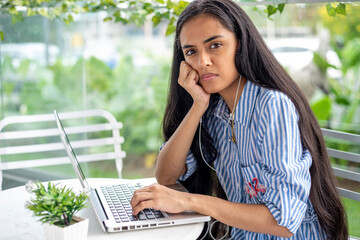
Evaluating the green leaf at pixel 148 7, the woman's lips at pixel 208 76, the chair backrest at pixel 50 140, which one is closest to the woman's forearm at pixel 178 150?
the woman's lips at pixel 208 76

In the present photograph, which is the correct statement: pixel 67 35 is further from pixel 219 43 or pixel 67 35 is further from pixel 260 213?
pixel 260 213

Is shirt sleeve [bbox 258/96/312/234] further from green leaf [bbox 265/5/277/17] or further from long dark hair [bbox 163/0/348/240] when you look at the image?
green leaf [bbox 265/5/277/17]

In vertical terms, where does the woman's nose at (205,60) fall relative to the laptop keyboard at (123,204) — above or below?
above

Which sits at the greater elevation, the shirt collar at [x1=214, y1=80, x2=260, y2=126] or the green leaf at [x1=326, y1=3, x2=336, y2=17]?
the green leaf at [x1=326, y1=3, x2=336, y2=17]

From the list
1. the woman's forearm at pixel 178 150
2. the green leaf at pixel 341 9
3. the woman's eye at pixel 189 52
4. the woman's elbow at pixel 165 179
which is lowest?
the woman's elbow at pixel 165 179

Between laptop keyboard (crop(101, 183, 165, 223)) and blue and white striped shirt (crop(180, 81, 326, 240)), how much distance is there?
0.97ft

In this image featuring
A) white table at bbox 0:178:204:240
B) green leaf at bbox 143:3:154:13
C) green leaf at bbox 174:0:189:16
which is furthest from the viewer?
green leaf at bbox 143:3:154:13

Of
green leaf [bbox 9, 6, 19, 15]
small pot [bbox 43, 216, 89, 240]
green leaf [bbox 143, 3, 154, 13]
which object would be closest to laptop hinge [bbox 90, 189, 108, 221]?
small pot [bbox 43, 216, 89, 240]

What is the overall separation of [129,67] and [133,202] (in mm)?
3707

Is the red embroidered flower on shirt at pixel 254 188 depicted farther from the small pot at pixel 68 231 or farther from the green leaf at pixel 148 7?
the green leaf at pixel 148 7

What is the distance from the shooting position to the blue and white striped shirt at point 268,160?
1.20 meters

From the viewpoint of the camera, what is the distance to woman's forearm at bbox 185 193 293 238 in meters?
1.20

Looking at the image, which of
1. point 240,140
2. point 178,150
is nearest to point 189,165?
point 178,150

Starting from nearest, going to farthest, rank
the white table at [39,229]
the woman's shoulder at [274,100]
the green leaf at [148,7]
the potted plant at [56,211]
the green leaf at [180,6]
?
the potted plant at [56,211] < the white table at [39,229] < the woman's shoulder at [274,100] < the green leaf at [180,6] < the green leaf at [148,7]
